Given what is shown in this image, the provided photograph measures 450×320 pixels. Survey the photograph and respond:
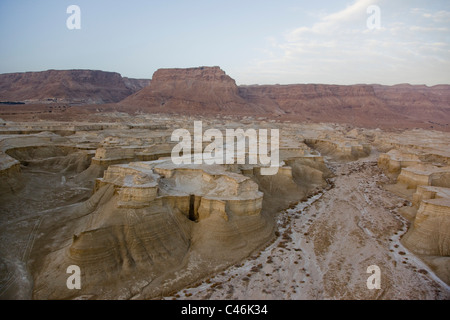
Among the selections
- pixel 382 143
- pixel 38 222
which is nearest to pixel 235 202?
pixel 38 222

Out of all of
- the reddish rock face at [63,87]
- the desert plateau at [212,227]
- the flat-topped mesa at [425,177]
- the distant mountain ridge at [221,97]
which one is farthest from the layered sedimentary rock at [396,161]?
the reddish rock face at [63,87]

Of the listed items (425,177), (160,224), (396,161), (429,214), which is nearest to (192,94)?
(396,161)

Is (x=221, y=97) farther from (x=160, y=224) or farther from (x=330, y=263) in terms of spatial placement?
(x=330, y=263)

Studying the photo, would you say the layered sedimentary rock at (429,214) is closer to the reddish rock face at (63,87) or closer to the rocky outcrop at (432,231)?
the rocky outcrop at (432,231)

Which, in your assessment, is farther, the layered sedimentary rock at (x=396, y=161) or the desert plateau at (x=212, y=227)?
the layered sedimentary rock at (x=396, y=161)

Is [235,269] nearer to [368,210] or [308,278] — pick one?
[308,278]

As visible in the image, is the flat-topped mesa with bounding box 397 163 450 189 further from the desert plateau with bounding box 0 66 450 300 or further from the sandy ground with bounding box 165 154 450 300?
the sandy ground with bounding box 165 154 450 300

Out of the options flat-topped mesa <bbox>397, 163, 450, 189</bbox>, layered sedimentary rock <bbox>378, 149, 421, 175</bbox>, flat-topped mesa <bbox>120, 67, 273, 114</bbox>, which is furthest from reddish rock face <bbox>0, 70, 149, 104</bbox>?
flat-topped mesa <bbox>397, 163, 450, 189</bbox>
